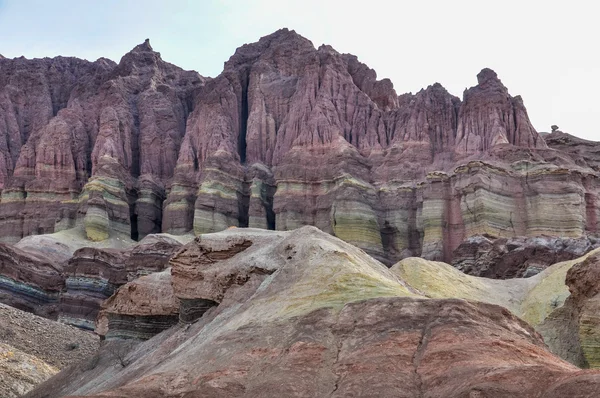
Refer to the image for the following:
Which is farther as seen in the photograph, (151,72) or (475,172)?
(151,72)

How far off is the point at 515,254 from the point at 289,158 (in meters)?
31.0

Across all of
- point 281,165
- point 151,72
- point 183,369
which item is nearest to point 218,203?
point 281,165

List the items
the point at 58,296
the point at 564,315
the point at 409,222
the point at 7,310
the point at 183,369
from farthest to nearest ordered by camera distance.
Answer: the point at 409,222 → the point at 58,296 → the point at 7,310 → the point at 564,315 → the point at 183,369

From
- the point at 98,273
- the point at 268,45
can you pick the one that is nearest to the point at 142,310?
the point at 98,273

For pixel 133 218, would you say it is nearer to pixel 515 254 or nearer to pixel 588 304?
pixel 515 254

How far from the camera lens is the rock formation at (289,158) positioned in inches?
2429

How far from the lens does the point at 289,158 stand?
73.5m

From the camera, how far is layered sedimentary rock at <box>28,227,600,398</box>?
887 centimetres

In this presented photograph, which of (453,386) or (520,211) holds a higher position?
(520,211)

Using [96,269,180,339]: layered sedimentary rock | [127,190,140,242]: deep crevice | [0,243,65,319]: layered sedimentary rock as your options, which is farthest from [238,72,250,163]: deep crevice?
[96,269,180,339]: layered sedimentary rock

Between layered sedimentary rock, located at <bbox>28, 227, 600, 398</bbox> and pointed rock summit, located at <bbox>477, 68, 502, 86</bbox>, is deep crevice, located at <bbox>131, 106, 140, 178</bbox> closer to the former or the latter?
pointed rock summit, located at <bbox>477, 68, 502, 86</bbox>

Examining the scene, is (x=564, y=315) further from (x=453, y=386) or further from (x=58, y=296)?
(x=58, y=296)

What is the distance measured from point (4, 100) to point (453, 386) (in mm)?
97266

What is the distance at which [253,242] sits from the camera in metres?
19.6
